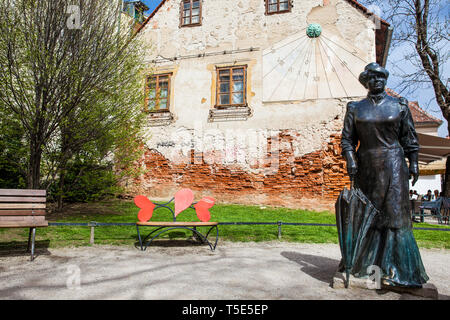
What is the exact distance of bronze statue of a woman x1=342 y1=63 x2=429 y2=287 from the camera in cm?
337

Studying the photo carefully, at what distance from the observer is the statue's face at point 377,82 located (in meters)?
3.74

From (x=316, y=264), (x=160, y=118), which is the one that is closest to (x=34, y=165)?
(x=160, y=118)

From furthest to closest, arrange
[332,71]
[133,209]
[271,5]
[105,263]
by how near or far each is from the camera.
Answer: [271,5], [332,71], [133,209], [105,263]

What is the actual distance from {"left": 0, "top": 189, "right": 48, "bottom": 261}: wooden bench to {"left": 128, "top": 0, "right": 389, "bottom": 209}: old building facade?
23.5 ft

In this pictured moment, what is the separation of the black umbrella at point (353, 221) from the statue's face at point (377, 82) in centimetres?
112

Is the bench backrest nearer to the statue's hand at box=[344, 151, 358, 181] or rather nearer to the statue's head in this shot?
the statue's hand at box=[344, 151, 358, 181]

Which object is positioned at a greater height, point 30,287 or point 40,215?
point 40,215

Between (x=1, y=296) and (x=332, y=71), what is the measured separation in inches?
467

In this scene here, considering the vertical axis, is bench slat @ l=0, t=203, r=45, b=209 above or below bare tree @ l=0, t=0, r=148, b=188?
below

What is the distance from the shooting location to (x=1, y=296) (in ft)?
9.69

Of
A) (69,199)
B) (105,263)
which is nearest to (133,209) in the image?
(69,199)

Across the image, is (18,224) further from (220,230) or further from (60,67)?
(60,67)

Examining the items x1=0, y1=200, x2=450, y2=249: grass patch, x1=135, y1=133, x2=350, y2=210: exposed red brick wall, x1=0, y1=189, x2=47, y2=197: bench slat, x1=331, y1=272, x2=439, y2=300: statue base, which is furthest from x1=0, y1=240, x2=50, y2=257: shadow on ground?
x1=135, y1=133, x2=350, y2=210: exposed red brick wall
